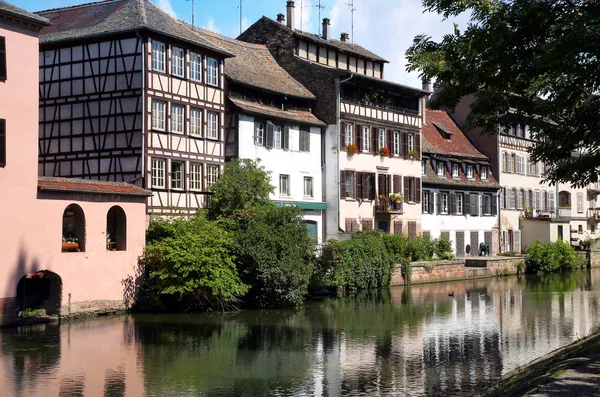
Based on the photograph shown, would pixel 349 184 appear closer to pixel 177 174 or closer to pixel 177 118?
pixel 177 174

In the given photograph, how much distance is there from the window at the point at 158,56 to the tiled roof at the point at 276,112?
5108 mm

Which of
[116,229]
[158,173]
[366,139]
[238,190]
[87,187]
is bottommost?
[116,229]

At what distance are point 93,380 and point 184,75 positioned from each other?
18.7 metres

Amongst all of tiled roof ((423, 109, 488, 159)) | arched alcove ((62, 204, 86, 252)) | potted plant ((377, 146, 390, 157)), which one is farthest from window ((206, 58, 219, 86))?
tiled roof ((423, 109, 488, 159))

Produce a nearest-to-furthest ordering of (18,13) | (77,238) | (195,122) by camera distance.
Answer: (18,13) < (77,238) < (195,122)

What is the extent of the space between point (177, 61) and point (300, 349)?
626 inches

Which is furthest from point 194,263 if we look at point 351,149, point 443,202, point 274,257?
point 443,202

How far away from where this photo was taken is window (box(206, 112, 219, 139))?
3559 cm

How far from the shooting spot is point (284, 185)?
137 feet

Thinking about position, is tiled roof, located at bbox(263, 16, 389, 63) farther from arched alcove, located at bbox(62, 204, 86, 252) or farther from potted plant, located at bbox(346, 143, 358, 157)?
arched alcove, located at bbox(62, 204, 86, 252)

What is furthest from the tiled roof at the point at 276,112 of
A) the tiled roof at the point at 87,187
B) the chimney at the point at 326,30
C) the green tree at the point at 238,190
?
the tiled roof at the point at 87,187

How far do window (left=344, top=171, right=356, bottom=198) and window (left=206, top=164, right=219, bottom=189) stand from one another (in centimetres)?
1066

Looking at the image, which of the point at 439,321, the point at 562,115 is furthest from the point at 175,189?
the point at 562,115

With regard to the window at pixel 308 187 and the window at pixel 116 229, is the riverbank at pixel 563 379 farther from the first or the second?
the window at pixel 308 187
